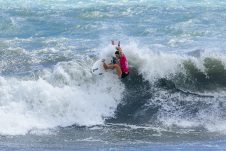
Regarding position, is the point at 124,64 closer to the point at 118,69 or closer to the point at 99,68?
the point at 118,69

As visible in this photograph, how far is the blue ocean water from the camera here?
52.3 feet

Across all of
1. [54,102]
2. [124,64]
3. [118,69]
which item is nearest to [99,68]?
[118,69]

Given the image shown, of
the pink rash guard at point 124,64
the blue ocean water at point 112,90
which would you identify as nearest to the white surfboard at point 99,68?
the blue ocean water at point 112,90

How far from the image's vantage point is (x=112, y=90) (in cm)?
1892

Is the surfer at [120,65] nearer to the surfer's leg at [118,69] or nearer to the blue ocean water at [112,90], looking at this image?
the surfer's leg at [118,69]

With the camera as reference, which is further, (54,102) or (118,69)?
(118,69)

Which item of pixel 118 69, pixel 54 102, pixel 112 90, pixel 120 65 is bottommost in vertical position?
pixel 54 102

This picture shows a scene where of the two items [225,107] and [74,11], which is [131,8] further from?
[225,107]

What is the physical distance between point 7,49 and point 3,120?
8.00 m

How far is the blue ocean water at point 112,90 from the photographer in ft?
52.3

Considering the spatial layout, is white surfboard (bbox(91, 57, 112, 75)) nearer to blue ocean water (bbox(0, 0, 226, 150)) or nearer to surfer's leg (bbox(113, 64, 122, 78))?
blue ocean water (bbox(0, 0, 226, 150))

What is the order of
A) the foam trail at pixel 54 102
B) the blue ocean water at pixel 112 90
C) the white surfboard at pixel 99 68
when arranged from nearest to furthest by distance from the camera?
the blue ocean water at pixel 112 90
the foam trail at pixel 54 102
the white surfboard at pixel 99 68

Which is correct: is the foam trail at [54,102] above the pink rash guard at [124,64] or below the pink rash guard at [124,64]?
below

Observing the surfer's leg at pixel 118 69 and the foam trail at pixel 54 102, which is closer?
the foam trail at pixel 54 102
